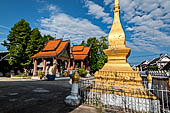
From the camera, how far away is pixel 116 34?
221 inches

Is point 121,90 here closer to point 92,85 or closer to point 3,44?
point 92,85

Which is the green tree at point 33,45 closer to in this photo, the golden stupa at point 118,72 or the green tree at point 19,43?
the green tree at point 19,43

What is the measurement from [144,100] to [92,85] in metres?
2.29

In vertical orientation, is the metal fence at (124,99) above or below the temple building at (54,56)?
below

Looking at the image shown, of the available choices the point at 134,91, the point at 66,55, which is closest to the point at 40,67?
the point at 66,55

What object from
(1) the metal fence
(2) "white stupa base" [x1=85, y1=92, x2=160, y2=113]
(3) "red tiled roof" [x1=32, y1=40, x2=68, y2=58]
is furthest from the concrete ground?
(3) "red tiled roof" [x1=32, y1=40, x2=68, y2=58]

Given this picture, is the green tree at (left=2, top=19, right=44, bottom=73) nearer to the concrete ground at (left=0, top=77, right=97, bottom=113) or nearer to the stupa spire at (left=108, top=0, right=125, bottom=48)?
the concrete ground at (left=0, top=77, right=97, bottom=113)

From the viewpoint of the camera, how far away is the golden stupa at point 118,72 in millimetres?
4281

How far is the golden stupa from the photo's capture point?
4.28 m

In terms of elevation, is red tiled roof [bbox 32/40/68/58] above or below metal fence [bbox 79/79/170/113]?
above

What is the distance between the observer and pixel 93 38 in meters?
32.4

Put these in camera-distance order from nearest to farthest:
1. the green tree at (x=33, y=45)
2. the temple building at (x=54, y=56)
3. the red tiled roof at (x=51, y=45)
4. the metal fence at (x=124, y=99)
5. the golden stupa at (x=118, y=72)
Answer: the metal fence at (x=124, y=99) → the golden stupa at (x=118, y=72) → the temple building at (x=54, y=56) → the green tree at (x=33, y=45) → the red tiled roof at (x=51, y=45)

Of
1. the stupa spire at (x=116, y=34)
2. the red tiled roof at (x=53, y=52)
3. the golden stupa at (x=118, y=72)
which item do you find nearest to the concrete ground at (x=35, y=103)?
the golden stupa at (x=118, y=72)

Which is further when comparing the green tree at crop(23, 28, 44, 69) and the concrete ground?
the green tree at crop(23, 28, 44, 69)
